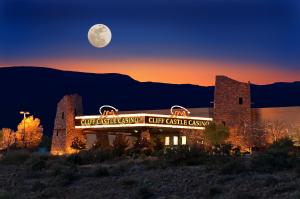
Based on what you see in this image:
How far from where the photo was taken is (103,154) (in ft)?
118

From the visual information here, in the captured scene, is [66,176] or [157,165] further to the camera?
[157,165]

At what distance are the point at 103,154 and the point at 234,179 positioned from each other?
14.2 m

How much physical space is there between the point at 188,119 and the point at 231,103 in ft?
13.9

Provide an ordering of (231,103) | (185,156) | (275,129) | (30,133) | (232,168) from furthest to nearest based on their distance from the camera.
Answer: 1. (30,133)
2. (231,103)
3. (275,129)
4. (185,156)
5. (232,168)

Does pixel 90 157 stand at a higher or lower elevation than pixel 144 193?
higher

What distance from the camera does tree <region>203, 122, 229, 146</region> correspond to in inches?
2357

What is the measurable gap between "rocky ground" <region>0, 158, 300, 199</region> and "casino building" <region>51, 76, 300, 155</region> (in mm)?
34988

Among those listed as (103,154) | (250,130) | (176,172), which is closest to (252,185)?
(176,172)

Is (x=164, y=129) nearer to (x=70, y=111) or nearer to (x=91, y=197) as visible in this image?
(x=70, y=111)

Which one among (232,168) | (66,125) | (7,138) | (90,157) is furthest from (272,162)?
(7,138)

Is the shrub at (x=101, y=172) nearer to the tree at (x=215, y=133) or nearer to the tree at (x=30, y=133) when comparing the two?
the tree at (x=215, y=133)

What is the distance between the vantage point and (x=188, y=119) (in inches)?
2591

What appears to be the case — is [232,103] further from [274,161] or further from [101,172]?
[274,161]

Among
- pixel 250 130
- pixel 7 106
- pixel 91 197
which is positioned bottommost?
pixel 91 197
